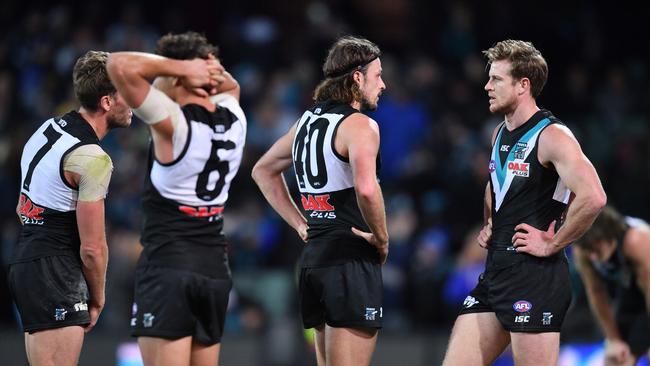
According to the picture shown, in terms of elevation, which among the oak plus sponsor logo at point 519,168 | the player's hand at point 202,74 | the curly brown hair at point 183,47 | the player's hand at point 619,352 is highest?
the curly brown hair at point 183,47

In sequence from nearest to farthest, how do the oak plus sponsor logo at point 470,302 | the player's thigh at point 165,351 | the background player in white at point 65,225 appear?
the player's thigh at point 165,351, the background player in white at point 65,225, the oak plus sponsor logo at point 470,302

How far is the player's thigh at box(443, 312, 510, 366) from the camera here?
6.84m

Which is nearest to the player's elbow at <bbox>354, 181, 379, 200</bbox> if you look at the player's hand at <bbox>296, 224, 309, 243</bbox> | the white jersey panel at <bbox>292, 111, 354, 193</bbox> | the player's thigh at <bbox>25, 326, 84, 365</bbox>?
the white jersey panel at <bbox>292, 111, 354, 193</bbox>

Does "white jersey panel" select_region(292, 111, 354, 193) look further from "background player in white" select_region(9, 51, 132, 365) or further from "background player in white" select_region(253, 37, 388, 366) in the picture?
"background player in white" select_region(9, 51, 132, 365)

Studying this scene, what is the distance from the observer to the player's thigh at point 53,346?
6.60 m

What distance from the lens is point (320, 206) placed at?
680cm

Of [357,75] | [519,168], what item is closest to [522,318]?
[519,168]

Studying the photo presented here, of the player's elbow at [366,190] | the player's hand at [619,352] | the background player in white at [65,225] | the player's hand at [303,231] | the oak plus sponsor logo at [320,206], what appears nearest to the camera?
the player's elbow at [366,190]

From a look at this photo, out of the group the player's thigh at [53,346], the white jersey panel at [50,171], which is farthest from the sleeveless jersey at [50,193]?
the player's thigh at [53,346]

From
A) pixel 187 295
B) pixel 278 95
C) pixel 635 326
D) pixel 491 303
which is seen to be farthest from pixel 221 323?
pixel 278 95

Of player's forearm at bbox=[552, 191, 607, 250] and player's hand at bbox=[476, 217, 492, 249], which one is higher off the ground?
player's forearm at bbox=[552, 191, 607, 250]

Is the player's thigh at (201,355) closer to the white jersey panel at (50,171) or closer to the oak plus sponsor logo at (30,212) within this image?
the white jersey panel at (50,171)

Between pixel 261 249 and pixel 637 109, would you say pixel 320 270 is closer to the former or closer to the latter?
pixel 261 249

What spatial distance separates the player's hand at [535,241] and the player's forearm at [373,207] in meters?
0.90
